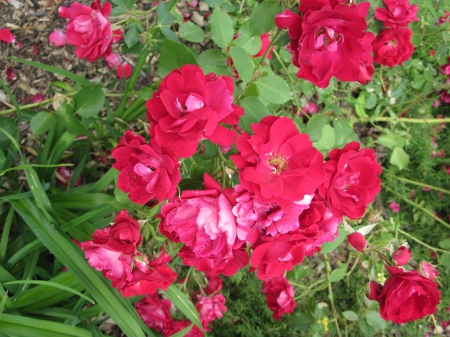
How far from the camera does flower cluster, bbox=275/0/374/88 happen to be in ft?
2.08

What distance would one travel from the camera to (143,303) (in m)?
1.37

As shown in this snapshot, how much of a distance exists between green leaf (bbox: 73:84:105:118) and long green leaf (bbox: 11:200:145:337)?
1.19 feet

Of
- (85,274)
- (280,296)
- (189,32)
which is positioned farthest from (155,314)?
(189,32)

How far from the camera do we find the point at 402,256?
0.97 metres

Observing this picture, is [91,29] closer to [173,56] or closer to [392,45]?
[173,56]

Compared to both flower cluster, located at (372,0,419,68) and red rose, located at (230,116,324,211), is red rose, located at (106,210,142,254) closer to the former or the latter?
red rose, located at (230,116,324,211)

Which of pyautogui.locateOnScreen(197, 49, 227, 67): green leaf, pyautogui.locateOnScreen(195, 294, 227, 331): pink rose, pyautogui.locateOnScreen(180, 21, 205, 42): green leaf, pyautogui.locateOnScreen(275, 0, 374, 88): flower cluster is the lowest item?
pyautogui.locateOnScreen(195, 294, 227, 331): pink rose

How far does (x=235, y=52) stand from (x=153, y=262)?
20.3 inches

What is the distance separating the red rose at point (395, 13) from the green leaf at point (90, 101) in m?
0.92

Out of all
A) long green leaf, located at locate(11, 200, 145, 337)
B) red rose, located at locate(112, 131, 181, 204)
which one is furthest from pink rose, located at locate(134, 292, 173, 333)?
red rose, located at locate(112, 131, 181, 204)

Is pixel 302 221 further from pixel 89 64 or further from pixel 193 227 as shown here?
pixel 89 64

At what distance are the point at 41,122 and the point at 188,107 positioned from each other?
745 mm

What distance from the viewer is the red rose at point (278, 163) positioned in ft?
2.19

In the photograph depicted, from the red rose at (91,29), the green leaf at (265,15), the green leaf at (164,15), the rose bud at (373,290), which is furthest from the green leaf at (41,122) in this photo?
the rose bud at (373,290)
